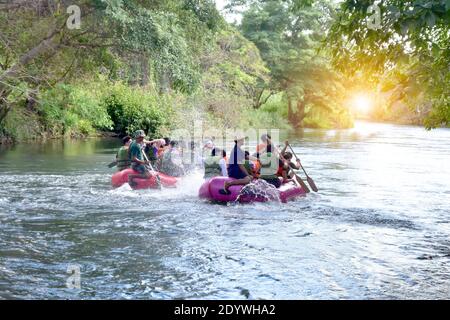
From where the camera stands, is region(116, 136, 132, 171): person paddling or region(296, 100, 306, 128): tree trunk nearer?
region(116, 136, 132, 171): person paddling

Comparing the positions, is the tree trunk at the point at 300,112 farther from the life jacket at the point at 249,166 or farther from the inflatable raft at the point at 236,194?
the life jacket at the point at 249,166

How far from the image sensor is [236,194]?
12.7 metres

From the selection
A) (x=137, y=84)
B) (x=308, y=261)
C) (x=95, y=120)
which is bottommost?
(x=308, y=261)

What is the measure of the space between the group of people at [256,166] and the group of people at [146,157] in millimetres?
1423

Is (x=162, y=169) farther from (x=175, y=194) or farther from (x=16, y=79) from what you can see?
(x=16, y=79)

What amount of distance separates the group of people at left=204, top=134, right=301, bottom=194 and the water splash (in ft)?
0.41

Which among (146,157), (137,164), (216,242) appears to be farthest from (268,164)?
(216,242)

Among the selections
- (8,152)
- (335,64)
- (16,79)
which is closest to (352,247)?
(335,64)

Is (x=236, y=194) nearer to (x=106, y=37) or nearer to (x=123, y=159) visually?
(x=123, y=159)

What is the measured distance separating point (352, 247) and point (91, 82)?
17.7 m

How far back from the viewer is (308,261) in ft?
27.8

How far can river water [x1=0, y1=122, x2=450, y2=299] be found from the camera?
7223 millimetres

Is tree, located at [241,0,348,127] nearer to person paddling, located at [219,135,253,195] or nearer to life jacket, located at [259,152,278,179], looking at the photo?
life jacket, located at [259,152,278,179]

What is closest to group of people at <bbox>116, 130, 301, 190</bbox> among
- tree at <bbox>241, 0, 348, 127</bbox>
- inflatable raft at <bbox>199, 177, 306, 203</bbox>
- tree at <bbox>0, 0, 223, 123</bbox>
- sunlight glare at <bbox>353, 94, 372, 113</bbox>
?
inflatable raft at <bbox>199, 177, 306, 203</bbox>
